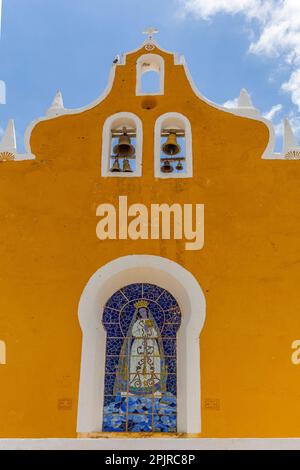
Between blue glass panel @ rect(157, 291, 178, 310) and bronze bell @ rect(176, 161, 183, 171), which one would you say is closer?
blue glass panel @ rect(157, 291, 178, 310)

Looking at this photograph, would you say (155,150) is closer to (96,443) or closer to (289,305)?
(289,305)

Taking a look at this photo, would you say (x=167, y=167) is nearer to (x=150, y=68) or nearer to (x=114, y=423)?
(x=150, y=68)

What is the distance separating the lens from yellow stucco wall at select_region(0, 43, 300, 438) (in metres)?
6.84

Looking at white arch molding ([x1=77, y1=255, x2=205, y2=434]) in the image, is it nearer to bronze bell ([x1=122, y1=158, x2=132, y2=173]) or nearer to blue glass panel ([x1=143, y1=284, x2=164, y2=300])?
blue glass panel ([x1=143, y1=284, x2=164, y2=300])

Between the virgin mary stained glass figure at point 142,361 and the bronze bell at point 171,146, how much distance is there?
2747 millimetres

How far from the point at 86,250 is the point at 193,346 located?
2.02 meters

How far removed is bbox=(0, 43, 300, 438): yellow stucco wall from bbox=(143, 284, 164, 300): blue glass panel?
0.61 m

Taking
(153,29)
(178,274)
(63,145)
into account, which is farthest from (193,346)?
(153,29)

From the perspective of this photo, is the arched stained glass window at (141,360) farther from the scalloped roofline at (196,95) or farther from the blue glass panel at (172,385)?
the scalloped roofline at (196,95)

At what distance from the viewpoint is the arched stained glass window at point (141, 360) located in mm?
7102

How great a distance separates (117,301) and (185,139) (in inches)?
108

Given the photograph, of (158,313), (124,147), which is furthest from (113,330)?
(124,147)

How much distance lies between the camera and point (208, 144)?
8.26 meters

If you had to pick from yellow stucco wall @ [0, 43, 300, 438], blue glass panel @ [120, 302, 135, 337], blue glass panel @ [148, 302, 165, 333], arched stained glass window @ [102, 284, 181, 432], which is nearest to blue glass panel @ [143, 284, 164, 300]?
arched stained glass window @ [102, 284, 181, 432]
